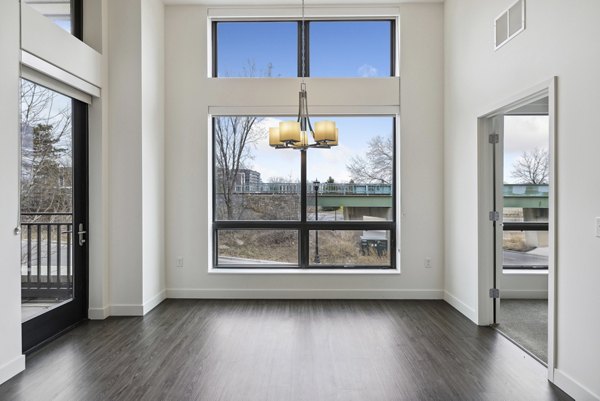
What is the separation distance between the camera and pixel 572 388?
2.46 m

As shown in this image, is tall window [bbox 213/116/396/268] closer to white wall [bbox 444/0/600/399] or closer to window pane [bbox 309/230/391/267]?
window pane [bbox 309/230/391/267]

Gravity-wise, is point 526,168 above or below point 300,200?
above

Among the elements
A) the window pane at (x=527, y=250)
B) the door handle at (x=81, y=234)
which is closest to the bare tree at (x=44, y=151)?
the door handle at (x=81, y=234)

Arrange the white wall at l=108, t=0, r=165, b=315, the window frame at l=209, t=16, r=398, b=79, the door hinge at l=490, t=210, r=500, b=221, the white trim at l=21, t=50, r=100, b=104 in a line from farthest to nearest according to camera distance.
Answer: the window frame at l=209, t=16, r=398, b=79
the white wall at l=108, t=0, r=165, b=315
the door hinge at l=490, t=210, r=500, b=221
the white trim at l=21, t=50, r=100, b=104

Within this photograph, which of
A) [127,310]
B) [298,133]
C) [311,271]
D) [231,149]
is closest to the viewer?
[298,133]

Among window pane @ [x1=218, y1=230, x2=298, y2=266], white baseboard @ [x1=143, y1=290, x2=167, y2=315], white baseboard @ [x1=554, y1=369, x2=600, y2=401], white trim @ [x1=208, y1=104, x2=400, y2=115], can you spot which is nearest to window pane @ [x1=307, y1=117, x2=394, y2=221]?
white trim @ [x1=208, y1=104, x2=400, y2=115]

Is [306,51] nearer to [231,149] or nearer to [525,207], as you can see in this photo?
[231,149]

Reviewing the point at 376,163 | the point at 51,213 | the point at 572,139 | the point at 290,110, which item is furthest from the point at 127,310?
the point at 572,139

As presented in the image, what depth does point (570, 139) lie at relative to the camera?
250 cm

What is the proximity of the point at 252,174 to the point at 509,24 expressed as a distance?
329cm

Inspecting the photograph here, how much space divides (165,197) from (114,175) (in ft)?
2.64

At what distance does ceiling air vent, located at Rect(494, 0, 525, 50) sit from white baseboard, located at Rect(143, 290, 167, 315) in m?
4.54

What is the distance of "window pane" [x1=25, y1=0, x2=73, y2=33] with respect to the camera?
3.26 metres

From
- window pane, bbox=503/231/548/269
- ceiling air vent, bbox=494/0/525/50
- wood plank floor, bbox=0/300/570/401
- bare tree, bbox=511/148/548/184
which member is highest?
ceiling air vent, bbox=494/0/525/50
